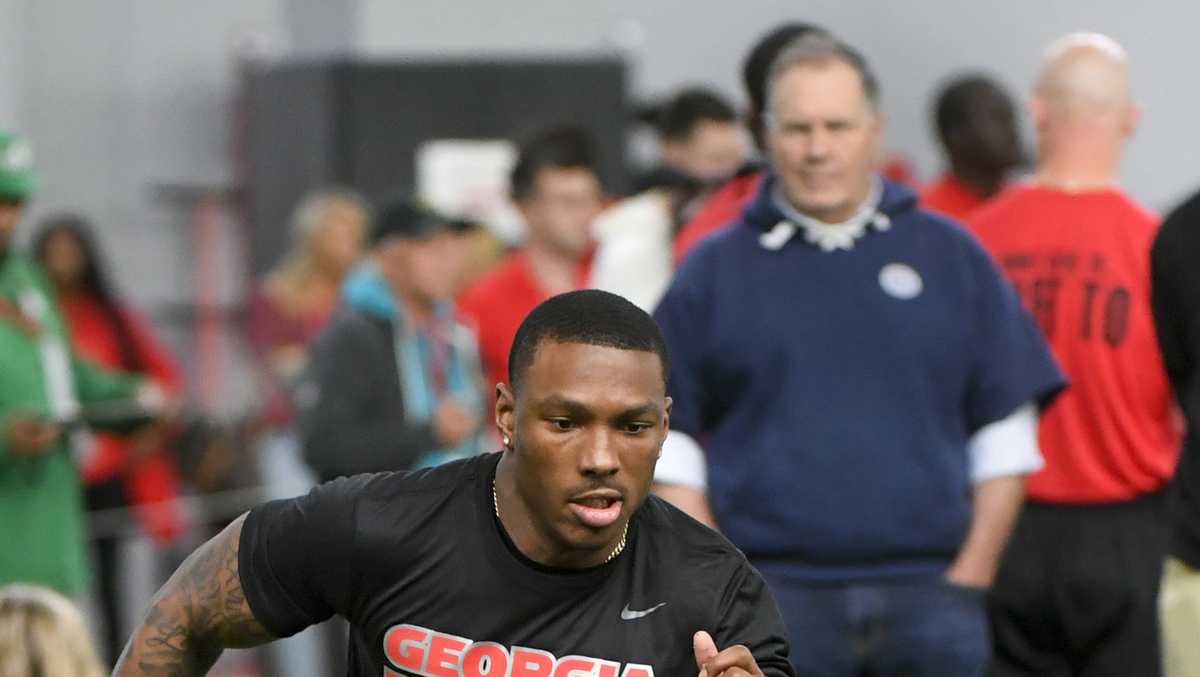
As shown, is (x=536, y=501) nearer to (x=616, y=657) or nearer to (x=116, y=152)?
(x=616, y=657)

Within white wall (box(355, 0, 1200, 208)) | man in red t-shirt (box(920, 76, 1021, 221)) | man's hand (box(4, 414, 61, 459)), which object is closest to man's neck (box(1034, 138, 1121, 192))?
man in red t-shirt (box(920, 76, 1021, 221))

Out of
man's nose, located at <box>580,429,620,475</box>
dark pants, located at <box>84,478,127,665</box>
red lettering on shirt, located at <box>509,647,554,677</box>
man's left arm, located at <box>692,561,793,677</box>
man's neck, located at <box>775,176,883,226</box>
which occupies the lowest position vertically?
dark pants, located at <box>84,478,127,665</box>

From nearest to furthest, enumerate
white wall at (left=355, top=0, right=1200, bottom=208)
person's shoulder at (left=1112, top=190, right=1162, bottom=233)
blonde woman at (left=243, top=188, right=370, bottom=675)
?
person's shoulder at (left=1112, top=190, right=1162, bottom=233), blonde woman at (left=243, top=188, right=370, bottom=675), white wall at (left=355, top=0, right=1200, bottom=208)

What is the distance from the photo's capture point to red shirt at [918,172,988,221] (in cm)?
745

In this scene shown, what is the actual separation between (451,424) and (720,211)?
164 centimetres

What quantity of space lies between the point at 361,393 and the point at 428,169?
5921 mm

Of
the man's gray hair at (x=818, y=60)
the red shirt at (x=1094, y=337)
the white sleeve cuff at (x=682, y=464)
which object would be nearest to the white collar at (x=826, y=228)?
the man's gray hair at (x=818, y=60)

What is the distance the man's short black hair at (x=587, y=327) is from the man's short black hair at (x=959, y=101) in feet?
12.7

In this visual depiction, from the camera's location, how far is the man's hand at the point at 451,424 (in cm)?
763

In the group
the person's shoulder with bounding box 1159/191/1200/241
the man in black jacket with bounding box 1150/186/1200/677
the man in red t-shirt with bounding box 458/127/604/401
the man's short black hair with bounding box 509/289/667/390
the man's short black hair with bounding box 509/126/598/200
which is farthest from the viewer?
the man's short black hair with bounding box 509/126/598/200

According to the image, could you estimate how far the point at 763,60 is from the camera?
6160mm

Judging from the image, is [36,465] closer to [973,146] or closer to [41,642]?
[41,642]

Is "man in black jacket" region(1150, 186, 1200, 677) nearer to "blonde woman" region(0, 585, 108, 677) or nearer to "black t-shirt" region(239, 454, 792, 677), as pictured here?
"black t-shirt" region(239, 454, 792, 677)

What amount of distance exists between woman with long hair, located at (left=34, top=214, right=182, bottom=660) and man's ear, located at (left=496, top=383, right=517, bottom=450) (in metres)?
4.72
